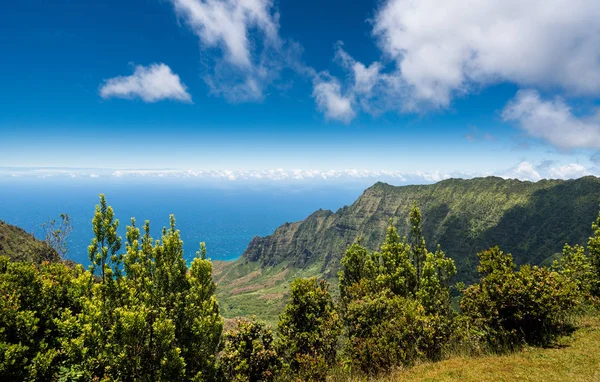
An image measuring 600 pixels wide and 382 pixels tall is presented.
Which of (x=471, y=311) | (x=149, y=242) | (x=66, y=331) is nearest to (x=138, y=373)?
(x=66, y=331)

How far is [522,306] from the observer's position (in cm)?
2156

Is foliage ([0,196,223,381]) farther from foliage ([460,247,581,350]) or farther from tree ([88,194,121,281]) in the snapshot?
foliage ([460,247,581,350])

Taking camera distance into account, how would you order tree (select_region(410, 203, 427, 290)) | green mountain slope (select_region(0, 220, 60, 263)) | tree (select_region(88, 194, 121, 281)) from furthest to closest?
green mountain slope (select_region(0, 220, 60, 263))
tree (select_region(410, 203, 427, 290))
tree (select_region(88, 194, 121, 281))

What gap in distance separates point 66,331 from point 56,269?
23.8 feet

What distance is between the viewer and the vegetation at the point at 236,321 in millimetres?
13766

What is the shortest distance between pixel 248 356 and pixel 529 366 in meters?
18.4

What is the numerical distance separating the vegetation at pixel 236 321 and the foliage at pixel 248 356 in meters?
0.08

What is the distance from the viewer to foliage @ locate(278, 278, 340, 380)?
2138cm

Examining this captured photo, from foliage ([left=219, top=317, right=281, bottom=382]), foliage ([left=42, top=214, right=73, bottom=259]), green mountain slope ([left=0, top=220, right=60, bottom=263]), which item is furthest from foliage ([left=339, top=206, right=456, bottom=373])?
green mountain slope ([left=0, top=220, right=60, bottom=263])

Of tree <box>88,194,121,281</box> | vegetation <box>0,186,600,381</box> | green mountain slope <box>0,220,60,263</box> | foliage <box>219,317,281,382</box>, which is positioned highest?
tree <box>88,194,121,281</box>

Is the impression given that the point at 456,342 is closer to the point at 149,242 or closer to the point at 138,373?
the point at 138,373

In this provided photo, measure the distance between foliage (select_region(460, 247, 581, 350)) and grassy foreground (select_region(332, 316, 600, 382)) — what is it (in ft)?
4.21

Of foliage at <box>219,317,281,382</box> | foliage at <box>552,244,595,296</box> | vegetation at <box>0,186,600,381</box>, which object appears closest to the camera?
vegetation at <box>0,186,600,381</box>

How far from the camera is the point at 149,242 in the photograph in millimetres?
19062
